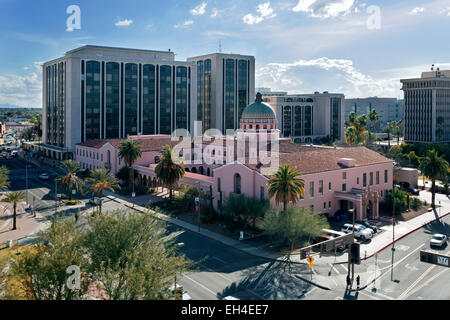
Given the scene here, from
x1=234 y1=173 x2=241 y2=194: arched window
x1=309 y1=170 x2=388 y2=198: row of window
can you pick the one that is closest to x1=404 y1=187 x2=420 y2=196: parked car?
x1=309 y1=170 x2=388 y2=198: row of window

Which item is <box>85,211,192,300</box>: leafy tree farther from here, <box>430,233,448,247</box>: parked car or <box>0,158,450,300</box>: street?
<box>430,233,448,247</box>: parked car

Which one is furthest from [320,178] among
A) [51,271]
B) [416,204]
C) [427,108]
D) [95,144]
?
[427,108]

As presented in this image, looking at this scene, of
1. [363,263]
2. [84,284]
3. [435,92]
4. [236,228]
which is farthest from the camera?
[435,92]

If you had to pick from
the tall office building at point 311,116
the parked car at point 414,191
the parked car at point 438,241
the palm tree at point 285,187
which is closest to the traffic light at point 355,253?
the palm tree at point 285,187

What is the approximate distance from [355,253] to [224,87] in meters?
114

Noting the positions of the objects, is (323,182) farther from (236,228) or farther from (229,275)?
(229,275)

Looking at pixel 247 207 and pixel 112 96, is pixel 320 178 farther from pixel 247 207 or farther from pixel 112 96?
pixel 112 96

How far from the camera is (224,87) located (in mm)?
142375

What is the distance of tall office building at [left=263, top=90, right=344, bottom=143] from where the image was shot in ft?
534

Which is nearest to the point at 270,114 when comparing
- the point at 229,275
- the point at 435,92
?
the point at 229,275

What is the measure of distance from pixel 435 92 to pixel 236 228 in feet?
384

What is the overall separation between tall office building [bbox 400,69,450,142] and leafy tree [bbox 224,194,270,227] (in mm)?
108423

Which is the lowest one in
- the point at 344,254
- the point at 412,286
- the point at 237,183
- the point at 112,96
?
the point at 412,286

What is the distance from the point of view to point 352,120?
127 metres
